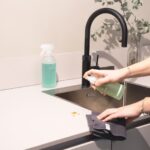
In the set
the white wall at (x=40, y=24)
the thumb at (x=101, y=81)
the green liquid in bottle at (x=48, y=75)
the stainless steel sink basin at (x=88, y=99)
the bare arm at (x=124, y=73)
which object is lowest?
the stainless steel sink basin at (x=88, y=99)

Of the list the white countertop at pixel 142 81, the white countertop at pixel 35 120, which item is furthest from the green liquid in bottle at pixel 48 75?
the white countertop at pixel 142 81

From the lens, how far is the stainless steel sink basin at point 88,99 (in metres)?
1.47

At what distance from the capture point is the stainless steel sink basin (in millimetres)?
1471

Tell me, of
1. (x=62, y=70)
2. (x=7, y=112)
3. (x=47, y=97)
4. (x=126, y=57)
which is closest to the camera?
(x=7, y=112)

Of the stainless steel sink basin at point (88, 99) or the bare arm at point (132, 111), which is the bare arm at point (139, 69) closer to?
the bare arm at point (132, 111)

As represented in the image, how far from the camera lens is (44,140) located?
0.88m

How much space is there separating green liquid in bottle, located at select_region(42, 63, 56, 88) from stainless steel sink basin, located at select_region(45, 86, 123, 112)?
57 mm

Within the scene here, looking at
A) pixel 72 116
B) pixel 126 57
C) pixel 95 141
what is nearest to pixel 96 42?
pixel 126 57

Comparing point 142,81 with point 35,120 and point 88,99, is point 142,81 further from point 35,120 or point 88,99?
→ point 35,120

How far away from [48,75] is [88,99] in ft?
0.78

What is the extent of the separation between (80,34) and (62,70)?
0.22m

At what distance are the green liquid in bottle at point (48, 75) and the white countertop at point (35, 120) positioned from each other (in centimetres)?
11

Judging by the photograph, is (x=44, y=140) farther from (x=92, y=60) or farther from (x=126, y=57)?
(x=126, y=57)

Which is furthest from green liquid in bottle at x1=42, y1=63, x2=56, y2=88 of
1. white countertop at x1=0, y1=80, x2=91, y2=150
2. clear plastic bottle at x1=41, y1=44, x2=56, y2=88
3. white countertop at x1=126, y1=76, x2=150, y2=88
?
white countertop at x1=126, y1=76, x2=150, y2=88
